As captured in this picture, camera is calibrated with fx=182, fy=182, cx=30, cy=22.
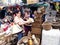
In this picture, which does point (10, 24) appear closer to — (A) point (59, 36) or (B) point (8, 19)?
(B) point (8, 19)

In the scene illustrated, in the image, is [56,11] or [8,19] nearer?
[56,11]

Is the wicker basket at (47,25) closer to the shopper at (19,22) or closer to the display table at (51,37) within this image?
the display table at (51,37)

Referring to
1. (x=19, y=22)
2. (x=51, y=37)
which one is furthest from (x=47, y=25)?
(x=19, y=22)

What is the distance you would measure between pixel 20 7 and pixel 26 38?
0.82ft

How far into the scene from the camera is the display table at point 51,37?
135 centimetres

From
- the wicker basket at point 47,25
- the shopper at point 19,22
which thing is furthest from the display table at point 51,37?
the shopper at point 19,22

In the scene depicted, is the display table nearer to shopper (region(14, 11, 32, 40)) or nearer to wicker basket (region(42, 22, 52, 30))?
wicker basket (region(42, 22, 52, 30))

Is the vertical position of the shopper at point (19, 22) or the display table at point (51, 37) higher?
the shopper at point (19, 22)

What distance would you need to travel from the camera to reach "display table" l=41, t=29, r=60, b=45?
4.42 feet

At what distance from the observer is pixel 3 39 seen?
143 cm

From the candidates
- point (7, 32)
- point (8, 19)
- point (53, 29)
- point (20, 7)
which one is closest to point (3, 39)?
point (7, 32)

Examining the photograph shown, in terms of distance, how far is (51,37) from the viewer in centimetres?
135

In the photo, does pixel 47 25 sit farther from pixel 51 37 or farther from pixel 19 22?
pixel 19 22

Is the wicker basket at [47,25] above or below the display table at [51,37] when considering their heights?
above
